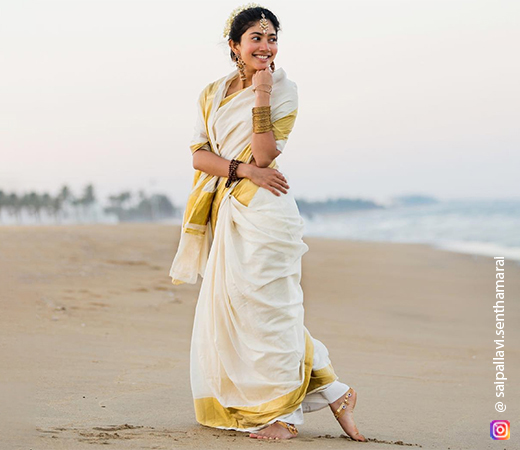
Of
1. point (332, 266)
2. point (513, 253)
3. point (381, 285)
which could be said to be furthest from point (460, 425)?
point (513, 253)

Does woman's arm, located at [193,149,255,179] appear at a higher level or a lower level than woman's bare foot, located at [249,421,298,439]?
higher

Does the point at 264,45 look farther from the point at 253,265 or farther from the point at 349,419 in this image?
the point at 349,419

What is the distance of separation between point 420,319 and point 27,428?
6.28 meters

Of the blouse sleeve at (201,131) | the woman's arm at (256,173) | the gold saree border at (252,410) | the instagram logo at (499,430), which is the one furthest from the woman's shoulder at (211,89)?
the instagram logo at (499,430)

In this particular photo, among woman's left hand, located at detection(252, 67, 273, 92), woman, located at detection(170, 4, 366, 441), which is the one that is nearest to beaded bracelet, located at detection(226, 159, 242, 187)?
woman, located at detection(170, 4, 366, 441)

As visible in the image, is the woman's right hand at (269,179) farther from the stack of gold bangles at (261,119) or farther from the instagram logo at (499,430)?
the instagram logo at (499,430)

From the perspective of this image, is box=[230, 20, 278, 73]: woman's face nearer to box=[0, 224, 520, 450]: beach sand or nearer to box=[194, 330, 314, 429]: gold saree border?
box=[194, 330, 314, 429]: gold saree border

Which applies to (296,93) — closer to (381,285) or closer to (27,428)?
(27,428)

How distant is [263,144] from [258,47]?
0.49 m

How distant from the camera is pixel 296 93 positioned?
3.70 m

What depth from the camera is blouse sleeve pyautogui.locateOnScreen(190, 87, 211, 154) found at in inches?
148

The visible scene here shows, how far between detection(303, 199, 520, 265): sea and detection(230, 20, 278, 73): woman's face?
11894mm

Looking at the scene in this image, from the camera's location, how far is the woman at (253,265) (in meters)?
3.44

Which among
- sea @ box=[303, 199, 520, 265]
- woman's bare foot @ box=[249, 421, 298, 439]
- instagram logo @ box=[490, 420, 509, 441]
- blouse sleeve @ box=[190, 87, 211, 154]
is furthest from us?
sea @ box=[303, 199, 520, 265]
